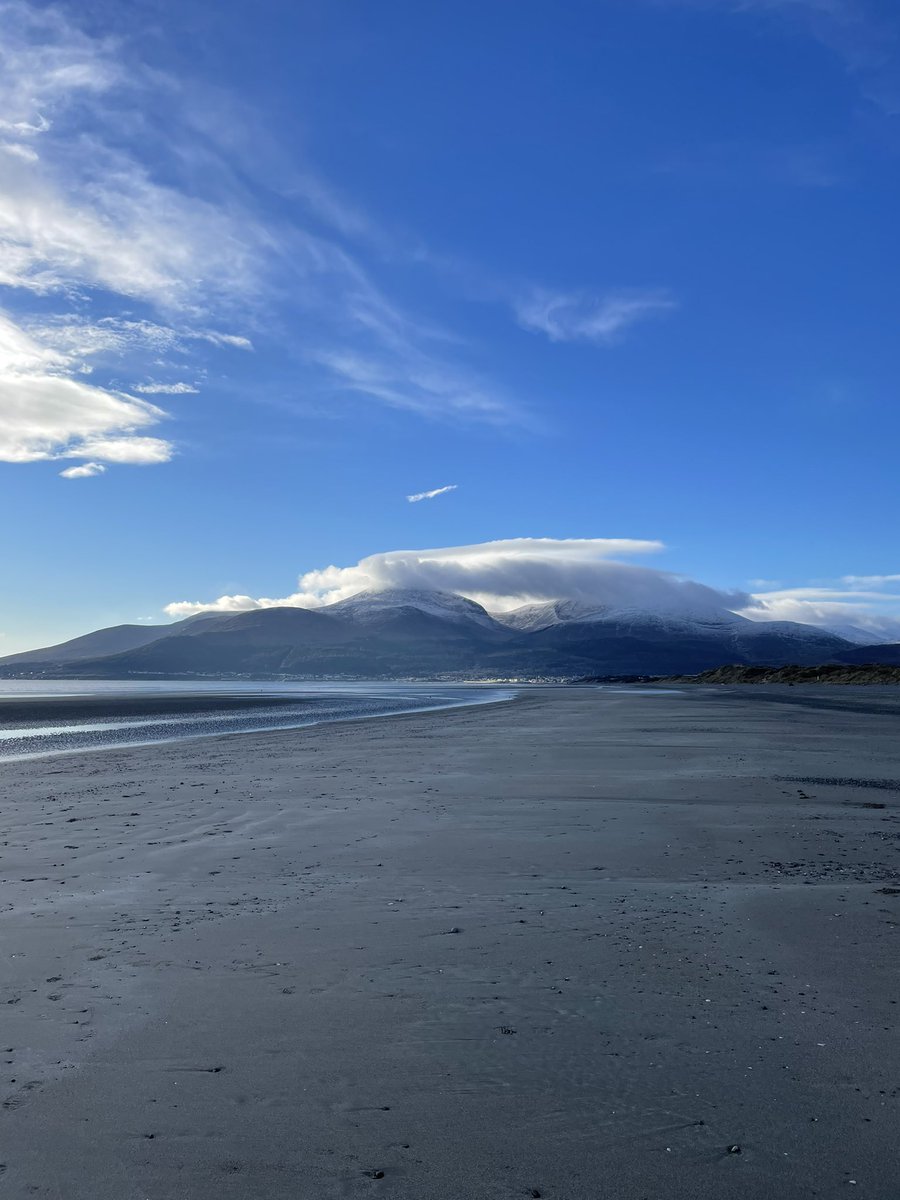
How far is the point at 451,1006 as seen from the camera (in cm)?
543

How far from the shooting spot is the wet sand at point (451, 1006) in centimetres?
378

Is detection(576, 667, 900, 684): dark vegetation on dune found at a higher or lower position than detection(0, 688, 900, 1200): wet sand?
lower

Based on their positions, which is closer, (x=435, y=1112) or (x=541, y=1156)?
(x=541, y=1156)

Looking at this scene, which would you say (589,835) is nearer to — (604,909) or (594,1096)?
(604,909)

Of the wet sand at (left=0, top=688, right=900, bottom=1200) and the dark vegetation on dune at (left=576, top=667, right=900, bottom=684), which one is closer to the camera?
the wet sand at (left=0, top=688, right=900, bottom=1200)

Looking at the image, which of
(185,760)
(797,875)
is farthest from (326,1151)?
(185,760)

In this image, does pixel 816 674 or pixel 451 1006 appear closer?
pixel 451 1006

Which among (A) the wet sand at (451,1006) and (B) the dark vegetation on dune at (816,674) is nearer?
(A) the wet sand at (451,1006)

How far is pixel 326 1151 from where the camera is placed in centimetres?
385

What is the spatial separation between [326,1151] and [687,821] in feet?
29.8

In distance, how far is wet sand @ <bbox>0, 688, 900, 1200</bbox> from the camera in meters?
3.78

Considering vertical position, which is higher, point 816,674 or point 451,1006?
point 451,1006

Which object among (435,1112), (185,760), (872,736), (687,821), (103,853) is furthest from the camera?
(872,736)

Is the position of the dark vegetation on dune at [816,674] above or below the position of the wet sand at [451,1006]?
below
